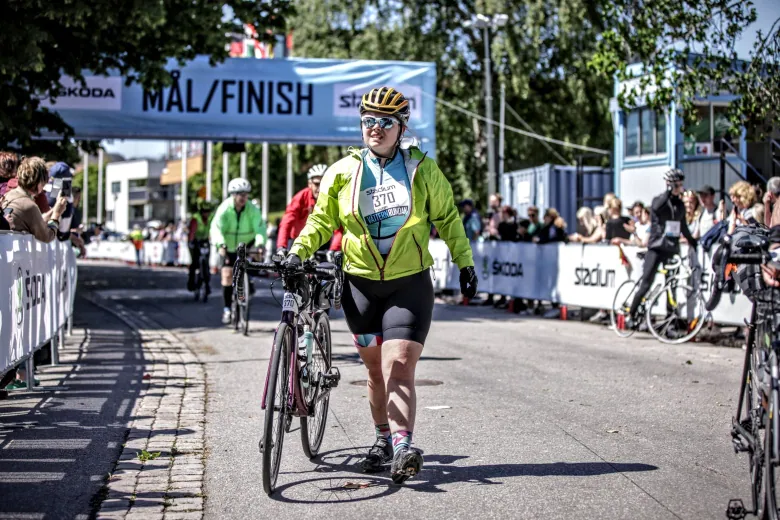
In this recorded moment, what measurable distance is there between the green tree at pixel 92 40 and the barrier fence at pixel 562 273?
3623 mm

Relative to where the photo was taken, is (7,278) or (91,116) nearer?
(7,278)

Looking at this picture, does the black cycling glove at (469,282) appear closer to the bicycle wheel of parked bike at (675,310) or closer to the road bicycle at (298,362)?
the road bicycle at (298,362)

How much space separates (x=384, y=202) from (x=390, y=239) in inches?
7.7

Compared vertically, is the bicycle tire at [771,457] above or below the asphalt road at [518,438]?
above

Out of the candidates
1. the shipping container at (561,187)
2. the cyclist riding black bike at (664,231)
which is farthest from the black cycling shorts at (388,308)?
the shipping container at (561,187)

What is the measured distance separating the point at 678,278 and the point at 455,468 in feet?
29.6

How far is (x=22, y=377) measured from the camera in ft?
32.5

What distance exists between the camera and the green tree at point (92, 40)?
16266 millimetres

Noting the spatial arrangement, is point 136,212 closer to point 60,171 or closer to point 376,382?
point 60,171

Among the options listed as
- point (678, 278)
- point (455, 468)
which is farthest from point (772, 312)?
point (678, 278)

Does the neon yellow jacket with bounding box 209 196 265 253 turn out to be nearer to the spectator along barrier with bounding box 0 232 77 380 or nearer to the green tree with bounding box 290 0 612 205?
the spectator along barrier with bounding box 0 232 77 380

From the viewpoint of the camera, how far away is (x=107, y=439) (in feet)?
25.2

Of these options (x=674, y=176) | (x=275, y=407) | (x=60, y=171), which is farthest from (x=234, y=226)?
(x=275, y=407)

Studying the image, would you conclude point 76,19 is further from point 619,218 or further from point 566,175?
point 566,175
